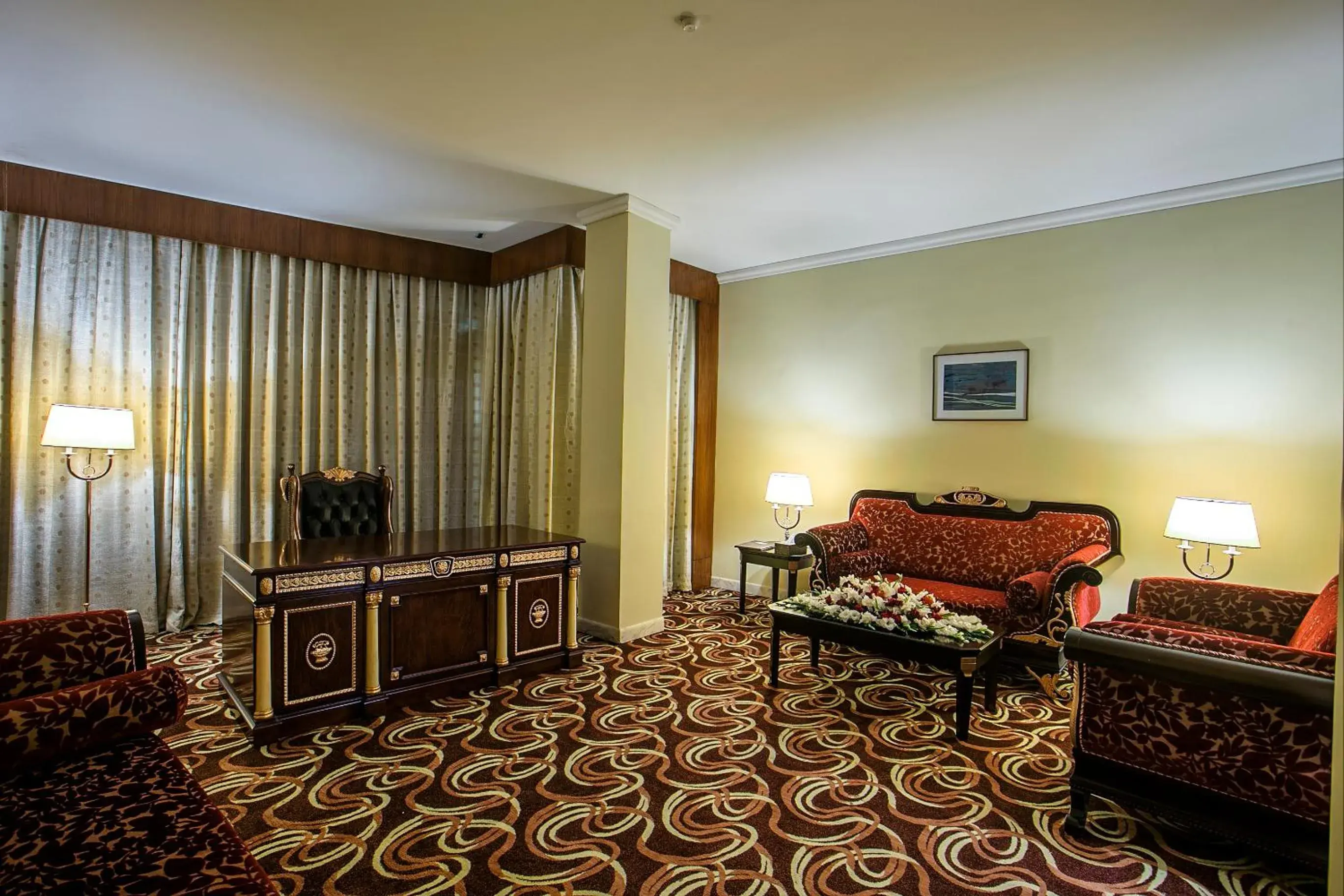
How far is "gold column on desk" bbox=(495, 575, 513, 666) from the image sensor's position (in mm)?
3277

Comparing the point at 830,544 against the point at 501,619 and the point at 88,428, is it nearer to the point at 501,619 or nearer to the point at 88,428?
the point at 501,619

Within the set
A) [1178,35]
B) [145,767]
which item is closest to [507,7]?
[1178,35]

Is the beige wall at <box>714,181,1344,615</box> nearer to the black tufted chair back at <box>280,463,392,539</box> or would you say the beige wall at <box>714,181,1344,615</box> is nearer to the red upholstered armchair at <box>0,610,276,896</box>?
the black tufted chair back at <box>280,463,392,539</box>

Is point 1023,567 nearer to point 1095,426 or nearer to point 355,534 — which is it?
point 1095,426

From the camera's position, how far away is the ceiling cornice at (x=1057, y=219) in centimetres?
313

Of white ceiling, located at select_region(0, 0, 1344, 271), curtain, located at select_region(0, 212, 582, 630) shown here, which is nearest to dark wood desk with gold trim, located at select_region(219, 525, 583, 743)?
curtain, located at select_region(0, 212, 582, 630)

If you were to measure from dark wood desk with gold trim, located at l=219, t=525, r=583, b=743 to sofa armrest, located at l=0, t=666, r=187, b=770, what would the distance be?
777 mm

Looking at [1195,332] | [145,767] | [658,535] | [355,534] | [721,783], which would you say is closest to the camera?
[145,767]

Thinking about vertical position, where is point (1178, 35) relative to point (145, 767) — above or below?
above

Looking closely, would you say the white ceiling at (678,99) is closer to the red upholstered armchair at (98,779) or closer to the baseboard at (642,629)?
the red upholstered armchair at (98,779)

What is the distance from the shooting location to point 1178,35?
7.34ft

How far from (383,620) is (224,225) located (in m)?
2.81

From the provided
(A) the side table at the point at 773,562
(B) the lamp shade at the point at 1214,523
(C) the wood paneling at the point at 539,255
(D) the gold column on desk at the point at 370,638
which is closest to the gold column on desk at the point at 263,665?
(D) the gold column on desk at the point at 370,638

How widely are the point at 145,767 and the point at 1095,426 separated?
4456 mm
